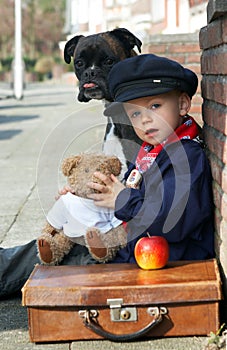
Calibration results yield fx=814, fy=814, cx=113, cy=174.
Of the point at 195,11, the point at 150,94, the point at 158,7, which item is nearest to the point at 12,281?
the point at 150,94

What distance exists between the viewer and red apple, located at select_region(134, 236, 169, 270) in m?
3.63

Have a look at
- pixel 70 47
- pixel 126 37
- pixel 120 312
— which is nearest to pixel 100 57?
pixel 126 37

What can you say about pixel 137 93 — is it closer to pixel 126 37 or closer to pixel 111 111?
pixel 111 111

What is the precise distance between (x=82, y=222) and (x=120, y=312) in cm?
62

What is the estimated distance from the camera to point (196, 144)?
385cm

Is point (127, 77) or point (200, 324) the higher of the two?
point (127, 77)

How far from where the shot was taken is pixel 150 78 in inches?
151

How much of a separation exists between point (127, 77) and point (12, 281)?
4.19ft

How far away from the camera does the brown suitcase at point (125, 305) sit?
345 centimetres

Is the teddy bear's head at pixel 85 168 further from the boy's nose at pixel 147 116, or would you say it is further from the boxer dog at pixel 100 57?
the boxer dog at pixel 100 57

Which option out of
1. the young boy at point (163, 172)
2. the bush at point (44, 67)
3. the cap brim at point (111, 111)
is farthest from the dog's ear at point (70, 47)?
the bush at point (44, 67)

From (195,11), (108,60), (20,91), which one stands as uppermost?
(108,60)

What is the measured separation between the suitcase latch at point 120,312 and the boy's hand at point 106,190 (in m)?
0.53

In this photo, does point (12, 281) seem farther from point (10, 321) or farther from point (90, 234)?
point (90, 234)
